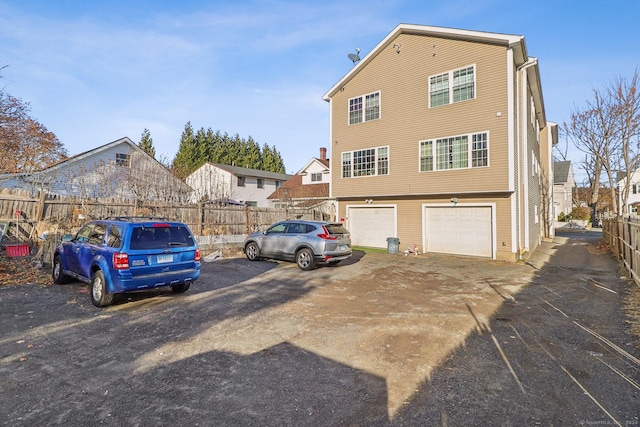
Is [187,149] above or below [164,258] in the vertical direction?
above

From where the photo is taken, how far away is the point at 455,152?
50.0ft

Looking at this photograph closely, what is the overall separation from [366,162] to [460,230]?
593 centimetres

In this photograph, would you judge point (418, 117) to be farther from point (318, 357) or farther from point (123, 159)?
point (123, 159)

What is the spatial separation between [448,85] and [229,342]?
14835mm

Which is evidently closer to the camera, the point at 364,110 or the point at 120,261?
the point at 120,261

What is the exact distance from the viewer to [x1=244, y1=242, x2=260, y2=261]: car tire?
44.3 feet

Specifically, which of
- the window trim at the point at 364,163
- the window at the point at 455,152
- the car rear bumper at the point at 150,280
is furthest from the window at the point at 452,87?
the car rear bumper at the point at 150,280

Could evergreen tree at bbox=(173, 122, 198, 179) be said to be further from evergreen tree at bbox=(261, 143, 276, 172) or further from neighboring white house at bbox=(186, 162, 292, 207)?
neighboring white house at bbox=(186, 162, 292, 207)

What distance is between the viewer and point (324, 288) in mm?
9102

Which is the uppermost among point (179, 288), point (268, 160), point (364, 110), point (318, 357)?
point (268, 160)

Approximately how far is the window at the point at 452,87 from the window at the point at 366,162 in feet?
10.9

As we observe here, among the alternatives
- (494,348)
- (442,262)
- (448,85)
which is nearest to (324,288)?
(494,348)

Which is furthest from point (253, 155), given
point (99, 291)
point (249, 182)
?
point (99, 291)

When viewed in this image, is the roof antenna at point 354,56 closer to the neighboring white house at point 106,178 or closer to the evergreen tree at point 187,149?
the neighboring white house at point 106,178
